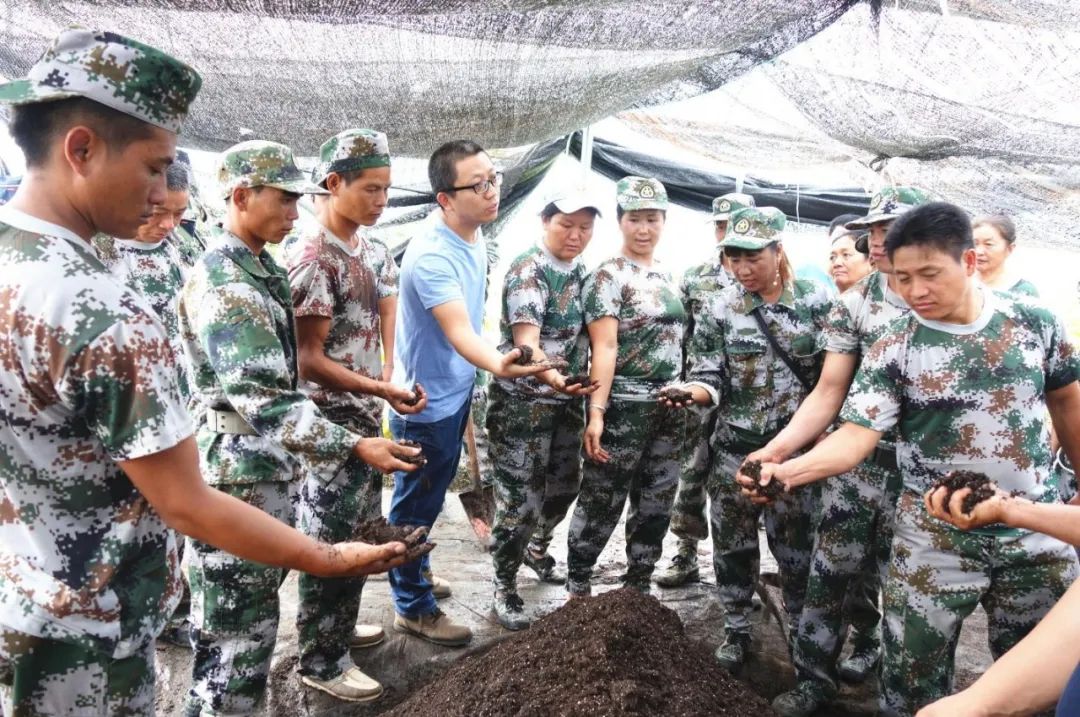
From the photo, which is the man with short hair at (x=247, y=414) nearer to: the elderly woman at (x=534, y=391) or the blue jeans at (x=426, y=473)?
the blue jeans at (x=426, y=473)

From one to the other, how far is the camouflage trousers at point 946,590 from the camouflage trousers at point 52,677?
2.24 m

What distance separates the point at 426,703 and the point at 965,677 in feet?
8.41

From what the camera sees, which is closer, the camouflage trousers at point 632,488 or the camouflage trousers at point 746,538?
the camouflage trousers at point 746,538

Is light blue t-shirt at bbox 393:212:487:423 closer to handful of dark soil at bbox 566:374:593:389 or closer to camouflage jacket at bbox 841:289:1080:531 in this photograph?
handful of dark soil at bbox 566:374:593:389

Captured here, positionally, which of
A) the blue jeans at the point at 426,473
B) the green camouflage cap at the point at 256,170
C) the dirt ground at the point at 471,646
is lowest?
the dirt ground at the point at 471,646

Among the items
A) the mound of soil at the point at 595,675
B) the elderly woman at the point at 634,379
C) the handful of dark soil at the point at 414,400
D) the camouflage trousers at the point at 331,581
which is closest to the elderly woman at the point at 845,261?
the elderly woman at the point at 634,379

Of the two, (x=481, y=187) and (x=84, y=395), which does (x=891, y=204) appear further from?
(x=84, y=395)

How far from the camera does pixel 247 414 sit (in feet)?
7.01

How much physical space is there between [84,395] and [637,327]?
2.71m

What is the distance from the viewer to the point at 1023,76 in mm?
3854

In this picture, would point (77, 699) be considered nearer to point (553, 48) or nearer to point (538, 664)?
point (538, 664)

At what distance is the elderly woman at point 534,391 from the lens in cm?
356

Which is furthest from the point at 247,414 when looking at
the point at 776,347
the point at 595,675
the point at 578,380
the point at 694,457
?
the point at 694,457

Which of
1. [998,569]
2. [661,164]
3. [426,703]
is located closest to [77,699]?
[426,703]
